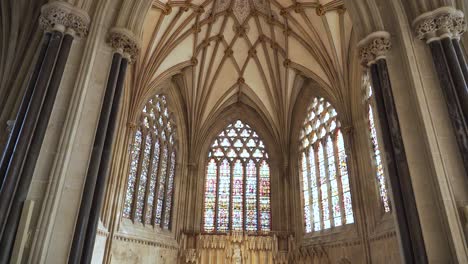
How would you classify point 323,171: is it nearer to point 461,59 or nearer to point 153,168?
point 153,168

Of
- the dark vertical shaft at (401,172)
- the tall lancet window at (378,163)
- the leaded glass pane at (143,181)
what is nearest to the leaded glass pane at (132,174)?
the leaded glass pane at (143,181)

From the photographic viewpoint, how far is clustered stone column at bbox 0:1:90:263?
4.83 metres

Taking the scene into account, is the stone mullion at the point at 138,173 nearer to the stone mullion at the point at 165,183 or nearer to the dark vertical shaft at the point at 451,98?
the stone mullion at the point at 165,183

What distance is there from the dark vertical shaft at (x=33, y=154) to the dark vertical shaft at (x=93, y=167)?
799mm

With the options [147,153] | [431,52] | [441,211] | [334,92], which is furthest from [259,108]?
[441,211]

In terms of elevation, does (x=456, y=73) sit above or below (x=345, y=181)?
above

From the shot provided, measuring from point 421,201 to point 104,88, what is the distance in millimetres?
5857

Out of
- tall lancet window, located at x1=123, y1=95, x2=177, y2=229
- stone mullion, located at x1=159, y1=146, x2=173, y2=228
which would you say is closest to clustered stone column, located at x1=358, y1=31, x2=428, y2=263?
tall lancet window, located at x1=123, y1=95, x2=177, y2=229

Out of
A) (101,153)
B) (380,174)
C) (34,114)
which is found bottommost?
(101,153)

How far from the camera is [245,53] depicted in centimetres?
1455

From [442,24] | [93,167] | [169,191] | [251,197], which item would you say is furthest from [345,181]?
[93,167]

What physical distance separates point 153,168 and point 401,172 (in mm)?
9239

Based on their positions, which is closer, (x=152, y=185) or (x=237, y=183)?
(x=152, y=185)

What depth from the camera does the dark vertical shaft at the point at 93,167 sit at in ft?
17.0
